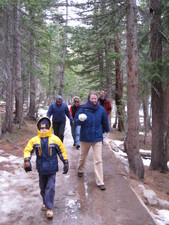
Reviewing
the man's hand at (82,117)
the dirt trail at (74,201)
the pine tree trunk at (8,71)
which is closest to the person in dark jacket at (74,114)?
the dirt trail at (74,201)

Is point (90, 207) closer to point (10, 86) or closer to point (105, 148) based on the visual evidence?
point (105, 148)

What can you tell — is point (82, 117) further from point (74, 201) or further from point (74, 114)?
point (74, 114)

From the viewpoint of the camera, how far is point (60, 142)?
4562 mm

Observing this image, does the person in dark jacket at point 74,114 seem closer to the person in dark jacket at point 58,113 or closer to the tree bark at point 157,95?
the person in dark jacket at point 58,113

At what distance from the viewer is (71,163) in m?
8.20

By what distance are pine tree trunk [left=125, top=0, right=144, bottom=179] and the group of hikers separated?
1536 millimetres

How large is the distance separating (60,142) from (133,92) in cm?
393

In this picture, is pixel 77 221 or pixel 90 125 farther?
pixel 90 125

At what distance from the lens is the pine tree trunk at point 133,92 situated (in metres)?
7.56

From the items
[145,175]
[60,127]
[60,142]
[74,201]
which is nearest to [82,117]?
[60,142]

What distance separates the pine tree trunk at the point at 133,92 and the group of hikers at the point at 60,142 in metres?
1.54

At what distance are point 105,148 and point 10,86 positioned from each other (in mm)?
5418

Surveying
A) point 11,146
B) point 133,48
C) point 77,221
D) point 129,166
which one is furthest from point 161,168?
point 77,221

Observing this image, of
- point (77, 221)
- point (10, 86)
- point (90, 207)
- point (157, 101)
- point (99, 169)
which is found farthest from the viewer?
point (10, 86)
